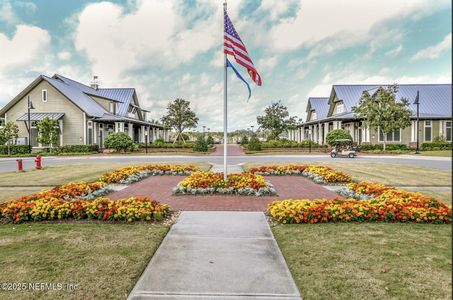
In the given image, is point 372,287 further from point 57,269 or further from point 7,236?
point 7,236

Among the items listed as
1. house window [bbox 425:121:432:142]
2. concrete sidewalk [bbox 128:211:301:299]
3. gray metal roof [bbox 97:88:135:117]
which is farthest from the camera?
gray metal roof [bbox 97:88:135:117]

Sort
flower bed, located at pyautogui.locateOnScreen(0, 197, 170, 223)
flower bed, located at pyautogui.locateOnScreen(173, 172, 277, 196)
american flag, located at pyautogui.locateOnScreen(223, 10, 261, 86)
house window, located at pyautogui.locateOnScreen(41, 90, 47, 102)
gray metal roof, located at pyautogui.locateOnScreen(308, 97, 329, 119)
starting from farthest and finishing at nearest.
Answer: gray metal roof, located at pyautogui.locateOnScreen(308, 97, 329, 119)
house window, located at pyautogui.locateOnScreen(41, 90, 47, 102)
american flag, located at pyautogui.locateOnScreen(223, 10, 261, 86)
flower bed, located at pyautogui.locateOnScreen(173, 172, 277, 196)
flower bed, located at pyautogui.locateOnScreen(0, 197, 170, 223)

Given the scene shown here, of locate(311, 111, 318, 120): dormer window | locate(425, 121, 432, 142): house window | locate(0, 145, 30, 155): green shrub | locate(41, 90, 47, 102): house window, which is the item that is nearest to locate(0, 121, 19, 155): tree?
locate(0, 145, 30, 155): green shrub

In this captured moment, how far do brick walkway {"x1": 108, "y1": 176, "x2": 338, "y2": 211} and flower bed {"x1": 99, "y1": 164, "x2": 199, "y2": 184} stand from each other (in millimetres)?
677

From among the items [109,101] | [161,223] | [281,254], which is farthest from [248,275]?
[109,101]

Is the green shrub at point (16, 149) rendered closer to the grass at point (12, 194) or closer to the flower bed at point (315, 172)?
the grass at point (12, 194)

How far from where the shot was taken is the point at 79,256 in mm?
4730

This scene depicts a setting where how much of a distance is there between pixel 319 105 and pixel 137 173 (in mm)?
45937

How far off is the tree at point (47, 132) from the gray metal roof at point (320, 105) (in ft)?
133

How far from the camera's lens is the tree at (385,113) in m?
36.9

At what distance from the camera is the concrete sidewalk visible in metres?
3.66

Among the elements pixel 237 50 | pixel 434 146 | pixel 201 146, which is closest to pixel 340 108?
pixel 434 146

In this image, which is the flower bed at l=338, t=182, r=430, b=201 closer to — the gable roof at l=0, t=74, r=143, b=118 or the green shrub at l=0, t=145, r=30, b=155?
the gable roof at l=0, t=74, r=143, b=118

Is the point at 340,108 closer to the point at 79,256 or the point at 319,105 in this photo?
the point at 319,105
